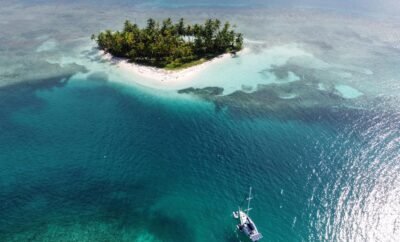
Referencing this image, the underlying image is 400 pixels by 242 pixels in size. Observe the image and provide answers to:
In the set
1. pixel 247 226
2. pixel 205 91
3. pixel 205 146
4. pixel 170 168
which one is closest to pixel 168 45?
pixel 205 91

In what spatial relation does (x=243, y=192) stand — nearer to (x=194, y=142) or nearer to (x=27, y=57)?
(x=194, y=142)

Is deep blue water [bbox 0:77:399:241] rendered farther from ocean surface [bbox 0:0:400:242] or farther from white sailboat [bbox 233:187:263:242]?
white sailboat [bbox 233:187:263:242]

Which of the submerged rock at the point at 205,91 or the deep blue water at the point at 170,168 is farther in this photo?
the submerged rock at the point at 205,91

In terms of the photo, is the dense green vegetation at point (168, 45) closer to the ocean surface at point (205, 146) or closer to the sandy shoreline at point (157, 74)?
the sandy shoreline at point (157, 74)

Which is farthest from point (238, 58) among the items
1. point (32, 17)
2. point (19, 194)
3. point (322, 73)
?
point (32, 17)

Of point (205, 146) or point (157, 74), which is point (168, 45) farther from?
point (205, 146)

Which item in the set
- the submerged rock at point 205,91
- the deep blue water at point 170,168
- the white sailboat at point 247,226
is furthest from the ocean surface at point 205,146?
the submerged rock at point 205,91

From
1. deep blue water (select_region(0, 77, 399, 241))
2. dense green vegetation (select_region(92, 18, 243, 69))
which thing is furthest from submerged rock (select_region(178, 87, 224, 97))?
dense green vegetation (select_region(92, 18, 243, 69))
